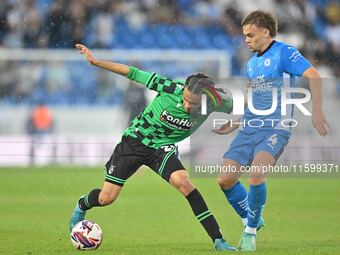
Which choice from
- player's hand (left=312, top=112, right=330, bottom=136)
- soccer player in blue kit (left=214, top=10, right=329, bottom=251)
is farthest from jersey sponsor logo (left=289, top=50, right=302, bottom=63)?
player's hand (left=312, top=112, right=330, bottom=136)

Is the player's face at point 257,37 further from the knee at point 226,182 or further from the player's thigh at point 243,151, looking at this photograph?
the knee at point 226,182

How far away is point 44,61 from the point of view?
20.9 meters

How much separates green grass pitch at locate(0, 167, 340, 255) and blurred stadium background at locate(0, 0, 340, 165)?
2.15m

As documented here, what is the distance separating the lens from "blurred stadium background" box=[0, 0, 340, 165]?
2038 cm

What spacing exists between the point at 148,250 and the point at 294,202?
555 centimetres

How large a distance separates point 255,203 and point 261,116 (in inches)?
31.4

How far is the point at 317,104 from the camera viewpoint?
7750 mm

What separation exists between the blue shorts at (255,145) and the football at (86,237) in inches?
54.4

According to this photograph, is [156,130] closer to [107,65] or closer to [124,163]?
[124,163]

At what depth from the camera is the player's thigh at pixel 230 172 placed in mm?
8383

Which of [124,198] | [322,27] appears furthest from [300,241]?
[322,27]

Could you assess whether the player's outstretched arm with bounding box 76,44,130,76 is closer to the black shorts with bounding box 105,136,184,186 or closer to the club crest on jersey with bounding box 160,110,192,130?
the club crest on jersey with bounding box 160,110,192,130

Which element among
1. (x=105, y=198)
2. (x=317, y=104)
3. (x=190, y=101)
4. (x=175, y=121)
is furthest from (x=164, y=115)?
(x=317, y=104)

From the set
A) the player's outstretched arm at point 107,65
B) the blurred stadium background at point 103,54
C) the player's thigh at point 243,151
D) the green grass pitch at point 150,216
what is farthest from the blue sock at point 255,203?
the blurred stadium background at point 103,54
